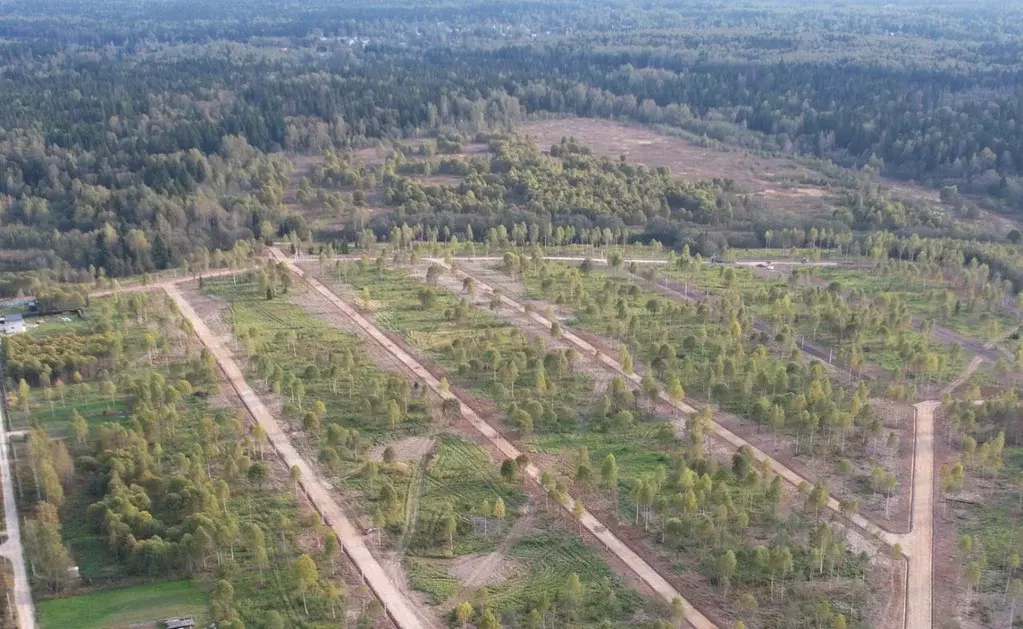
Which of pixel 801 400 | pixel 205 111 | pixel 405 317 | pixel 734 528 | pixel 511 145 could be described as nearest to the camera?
pixel 734 528

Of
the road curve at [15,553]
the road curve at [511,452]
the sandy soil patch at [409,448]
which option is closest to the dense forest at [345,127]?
the road curve at [511,452]

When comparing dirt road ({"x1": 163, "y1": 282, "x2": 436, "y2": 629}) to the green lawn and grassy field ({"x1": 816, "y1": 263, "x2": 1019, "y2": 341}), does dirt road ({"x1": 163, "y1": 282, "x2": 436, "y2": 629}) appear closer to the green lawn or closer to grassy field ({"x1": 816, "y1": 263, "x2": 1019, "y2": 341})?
the green lawn

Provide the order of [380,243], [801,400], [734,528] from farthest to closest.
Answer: [380,243] → [801,400] → [734,528]

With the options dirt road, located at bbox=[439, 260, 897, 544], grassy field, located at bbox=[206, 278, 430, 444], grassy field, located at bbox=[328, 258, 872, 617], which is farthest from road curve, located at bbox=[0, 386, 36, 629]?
dirt road, located at bbox=[439, 260, 897, 544]

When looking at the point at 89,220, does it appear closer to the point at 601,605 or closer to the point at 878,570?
the point at 601,605

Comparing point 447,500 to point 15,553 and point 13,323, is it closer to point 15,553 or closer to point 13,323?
point 15,553

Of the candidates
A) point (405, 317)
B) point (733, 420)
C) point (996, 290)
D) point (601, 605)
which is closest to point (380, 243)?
point (405, 317)
